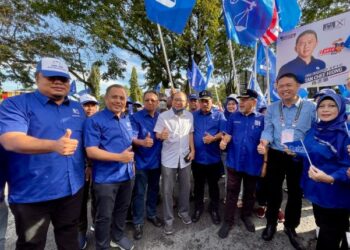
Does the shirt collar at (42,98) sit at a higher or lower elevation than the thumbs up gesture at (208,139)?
higher

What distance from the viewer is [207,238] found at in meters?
3.36

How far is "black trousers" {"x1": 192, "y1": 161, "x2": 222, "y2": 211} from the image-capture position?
3857 millimetres

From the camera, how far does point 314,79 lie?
4.28 metres

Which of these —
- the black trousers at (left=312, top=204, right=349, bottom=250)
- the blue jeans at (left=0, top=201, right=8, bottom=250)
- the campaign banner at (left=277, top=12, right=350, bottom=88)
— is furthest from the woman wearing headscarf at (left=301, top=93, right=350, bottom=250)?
the blue jeans at (left=0, top=201, right=8, bottom=250)

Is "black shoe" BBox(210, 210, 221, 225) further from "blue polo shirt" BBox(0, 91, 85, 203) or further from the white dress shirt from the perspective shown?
"blue polo shirt" BBox(0, 91, 85, 203)

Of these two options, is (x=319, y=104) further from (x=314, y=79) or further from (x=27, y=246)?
(x=27, y=246)

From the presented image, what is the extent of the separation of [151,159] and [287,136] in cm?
193

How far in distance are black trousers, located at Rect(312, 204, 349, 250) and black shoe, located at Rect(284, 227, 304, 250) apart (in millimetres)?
746

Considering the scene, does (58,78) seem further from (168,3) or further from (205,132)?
(168,3)

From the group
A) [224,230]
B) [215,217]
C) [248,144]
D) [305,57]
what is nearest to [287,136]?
[248,144]

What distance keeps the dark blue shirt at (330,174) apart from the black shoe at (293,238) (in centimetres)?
104

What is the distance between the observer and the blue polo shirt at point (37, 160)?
1.98 meters

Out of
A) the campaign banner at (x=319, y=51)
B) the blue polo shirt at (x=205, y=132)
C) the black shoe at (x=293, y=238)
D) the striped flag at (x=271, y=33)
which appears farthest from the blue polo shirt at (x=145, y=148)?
the striped flag at (x=271, y=33)

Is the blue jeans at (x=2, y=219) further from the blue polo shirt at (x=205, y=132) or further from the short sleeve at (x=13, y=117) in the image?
the blue polo shirt at (x=205, y=132)
